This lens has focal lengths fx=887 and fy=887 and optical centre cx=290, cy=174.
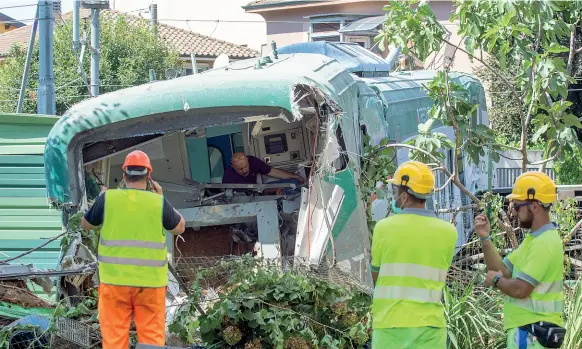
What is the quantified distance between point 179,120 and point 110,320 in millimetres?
2147

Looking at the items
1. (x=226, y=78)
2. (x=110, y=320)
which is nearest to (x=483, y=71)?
(x=226, y=78)

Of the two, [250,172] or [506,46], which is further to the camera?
[250,172]

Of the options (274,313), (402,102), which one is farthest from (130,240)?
(402,102)

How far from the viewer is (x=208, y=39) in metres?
38.6

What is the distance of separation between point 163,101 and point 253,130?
8.13 ft

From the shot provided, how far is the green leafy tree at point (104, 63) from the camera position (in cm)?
2975

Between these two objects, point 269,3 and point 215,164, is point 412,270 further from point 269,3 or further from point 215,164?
point 269,3

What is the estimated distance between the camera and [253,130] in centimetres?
980

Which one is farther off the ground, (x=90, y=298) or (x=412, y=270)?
(x=412, y=270)

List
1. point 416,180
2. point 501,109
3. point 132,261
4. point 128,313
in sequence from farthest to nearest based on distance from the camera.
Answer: point 501,109
point 128,313
point 132,261
point 416,180

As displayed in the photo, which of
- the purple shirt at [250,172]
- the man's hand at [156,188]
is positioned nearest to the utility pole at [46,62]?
the purple shirt at [250,172]

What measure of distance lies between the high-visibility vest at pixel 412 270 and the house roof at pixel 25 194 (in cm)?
424

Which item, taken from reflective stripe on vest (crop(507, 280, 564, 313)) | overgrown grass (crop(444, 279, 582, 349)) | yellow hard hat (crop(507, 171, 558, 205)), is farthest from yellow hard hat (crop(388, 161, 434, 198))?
overgrown grass (crop(444, 279, 582, 349))

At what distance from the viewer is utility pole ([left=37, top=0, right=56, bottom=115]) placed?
15.6 meters
